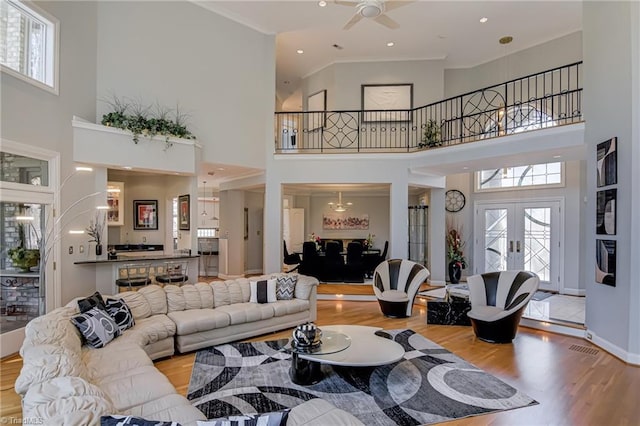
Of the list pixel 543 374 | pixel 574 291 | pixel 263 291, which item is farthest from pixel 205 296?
pixel 574 291

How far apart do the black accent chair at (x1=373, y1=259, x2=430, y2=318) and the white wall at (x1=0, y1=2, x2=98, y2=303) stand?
4895mm

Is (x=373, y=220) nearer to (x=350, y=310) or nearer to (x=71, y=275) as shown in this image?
(x=350, y=310)

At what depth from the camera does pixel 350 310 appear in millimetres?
6449

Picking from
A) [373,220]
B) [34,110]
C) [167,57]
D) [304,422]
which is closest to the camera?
[304,422]

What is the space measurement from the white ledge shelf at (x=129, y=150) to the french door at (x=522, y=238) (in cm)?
733

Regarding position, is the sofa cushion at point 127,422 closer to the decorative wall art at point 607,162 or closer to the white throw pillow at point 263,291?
the white throw pillow at point 263,291

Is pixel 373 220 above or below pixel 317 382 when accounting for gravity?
above

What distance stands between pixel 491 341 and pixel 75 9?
7950mm

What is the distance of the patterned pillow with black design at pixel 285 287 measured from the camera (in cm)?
531

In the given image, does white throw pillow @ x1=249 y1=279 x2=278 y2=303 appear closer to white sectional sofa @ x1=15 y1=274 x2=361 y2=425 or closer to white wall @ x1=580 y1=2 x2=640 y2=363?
white sectional sofa @ x1=15 y1=274 x2=361 y2=425

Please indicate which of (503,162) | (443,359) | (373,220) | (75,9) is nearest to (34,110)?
(75,9)

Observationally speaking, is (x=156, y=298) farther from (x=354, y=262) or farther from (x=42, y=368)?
(x=354, y=262)

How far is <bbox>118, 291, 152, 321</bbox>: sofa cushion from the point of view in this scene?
4141mm

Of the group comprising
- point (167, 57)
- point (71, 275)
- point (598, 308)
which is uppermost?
point (167, 57)
